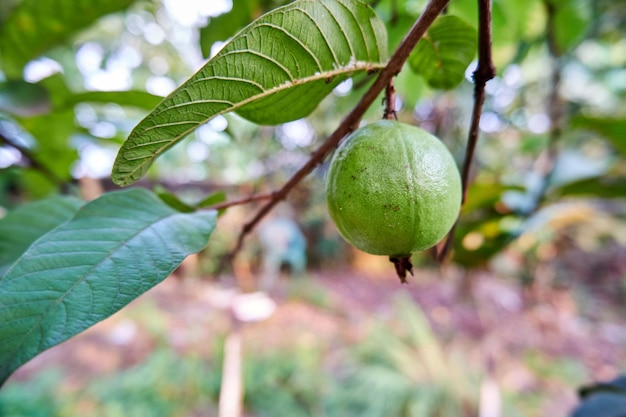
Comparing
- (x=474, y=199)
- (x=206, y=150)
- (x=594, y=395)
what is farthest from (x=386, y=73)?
(x=206, y=150)

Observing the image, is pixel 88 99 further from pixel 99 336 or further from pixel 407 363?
pixel 99 336

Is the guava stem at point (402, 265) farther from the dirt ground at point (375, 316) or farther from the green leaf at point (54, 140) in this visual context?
the dirt ground at point (375, 316)

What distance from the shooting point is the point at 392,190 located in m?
0.45

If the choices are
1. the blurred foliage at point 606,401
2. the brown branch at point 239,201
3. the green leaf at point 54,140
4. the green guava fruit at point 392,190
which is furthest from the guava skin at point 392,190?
the green leaf at point 54,140

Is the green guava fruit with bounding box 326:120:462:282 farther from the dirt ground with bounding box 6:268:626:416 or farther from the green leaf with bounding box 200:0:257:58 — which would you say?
the dirt ground with bounding box 6:268:626:416

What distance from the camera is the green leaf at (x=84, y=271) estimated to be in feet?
1.21

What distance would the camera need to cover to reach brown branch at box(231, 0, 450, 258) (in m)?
0.42

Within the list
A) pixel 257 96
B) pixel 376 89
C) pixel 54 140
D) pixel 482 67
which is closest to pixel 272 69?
pixel 257 96

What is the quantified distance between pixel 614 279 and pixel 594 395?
24.9 feet

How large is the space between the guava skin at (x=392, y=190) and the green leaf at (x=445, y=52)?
0.21 meters

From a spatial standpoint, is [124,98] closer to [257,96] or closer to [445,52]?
[257,96]

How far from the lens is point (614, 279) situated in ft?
22.6

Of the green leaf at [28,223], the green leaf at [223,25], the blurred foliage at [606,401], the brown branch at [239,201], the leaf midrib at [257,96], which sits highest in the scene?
the green leaf at [223,25]

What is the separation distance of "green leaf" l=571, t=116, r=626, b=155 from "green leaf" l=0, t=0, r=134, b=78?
3.72ft
